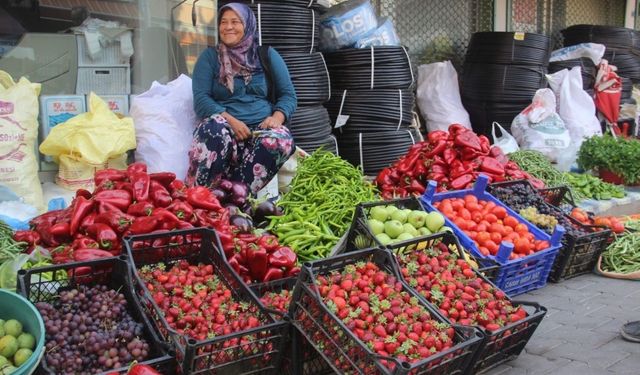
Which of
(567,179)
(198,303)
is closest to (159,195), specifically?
(198,303)

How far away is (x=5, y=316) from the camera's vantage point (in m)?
2.59

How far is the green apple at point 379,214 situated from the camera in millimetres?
4191

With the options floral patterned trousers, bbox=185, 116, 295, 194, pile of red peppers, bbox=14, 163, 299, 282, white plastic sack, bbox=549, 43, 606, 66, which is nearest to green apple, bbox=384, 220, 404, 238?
pile of red peppers, bbox=14, 163, 299, 282

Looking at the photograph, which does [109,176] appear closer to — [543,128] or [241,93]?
[241,93]

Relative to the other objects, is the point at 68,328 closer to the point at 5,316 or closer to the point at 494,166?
the point at 5,316

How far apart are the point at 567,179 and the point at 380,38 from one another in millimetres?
2558

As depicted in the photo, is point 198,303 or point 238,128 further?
point 238,128

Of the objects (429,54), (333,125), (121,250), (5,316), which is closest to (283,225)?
(121,250)

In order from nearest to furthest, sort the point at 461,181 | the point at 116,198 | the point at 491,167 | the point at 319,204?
the point at 116,198, the point at 319,204, the point at 461,181, the point at 491,167

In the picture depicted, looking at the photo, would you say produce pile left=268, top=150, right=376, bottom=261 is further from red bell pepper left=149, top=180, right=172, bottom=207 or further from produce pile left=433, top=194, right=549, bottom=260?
red bell pepper left=149, top=180, right=172, bottom=207

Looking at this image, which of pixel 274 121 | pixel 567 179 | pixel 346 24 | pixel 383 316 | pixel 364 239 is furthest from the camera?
pixel 567 179

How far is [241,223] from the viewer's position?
13.1ft

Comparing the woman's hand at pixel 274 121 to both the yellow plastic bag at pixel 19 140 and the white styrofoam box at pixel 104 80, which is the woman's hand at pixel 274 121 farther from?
the yellow plastic bag at pixel 19 140

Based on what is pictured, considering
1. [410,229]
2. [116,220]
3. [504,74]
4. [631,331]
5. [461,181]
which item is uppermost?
[504,74]
